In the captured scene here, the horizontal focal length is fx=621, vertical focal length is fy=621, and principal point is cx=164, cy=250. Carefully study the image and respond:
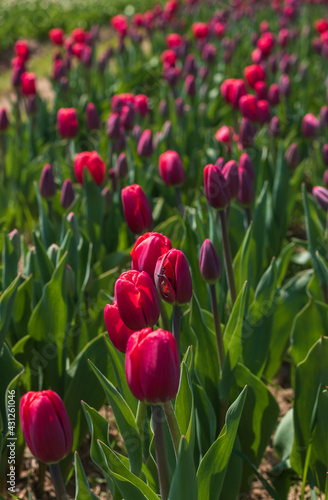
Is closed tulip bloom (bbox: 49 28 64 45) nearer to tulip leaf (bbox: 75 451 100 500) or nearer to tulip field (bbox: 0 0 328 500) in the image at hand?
tulip field (bbox: 0 0 328 500)

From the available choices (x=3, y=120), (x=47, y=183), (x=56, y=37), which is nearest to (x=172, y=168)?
(x=47, y=183)

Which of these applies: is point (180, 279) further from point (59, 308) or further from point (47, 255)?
point (47, 255)

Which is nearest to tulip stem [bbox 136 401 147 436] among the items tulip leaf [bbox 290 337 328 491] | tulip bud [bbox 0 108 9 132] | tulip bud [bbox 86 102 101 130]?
tulip leaf [bbox 290 337 328 491]

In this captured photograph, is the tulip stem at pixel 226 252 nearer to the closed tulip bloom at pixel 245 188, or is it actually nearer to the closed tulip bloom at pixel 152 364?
the closed tulip bloom at pixel 245 188

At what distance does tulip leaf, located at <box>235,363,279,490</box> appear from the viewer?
1.63 metres

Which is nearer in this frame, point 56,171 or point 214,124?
point 56,171

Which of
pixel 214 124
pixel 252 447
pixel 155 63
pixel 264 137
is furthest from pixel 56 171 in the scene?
pixel 155 63

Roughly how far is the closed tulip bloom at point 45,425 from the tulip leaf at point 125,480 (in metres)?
0.09

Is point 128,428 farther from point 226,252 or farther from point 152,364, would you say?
point 226,252

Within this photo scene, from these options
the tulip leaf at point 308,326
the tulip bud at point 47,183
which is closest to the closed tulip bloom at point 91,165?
the tulip bud at point 47,183

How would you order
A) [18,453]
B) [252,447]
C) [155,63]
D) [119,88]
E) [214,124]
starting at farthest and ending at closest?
[155,63] < [119,88] < [214,124] < [18,453] < [252,447]

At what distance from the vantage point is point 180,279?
4.06 ft

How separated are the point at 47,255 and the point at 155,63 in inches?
189

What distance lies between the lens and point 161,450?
3.62 ft
